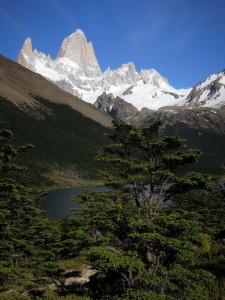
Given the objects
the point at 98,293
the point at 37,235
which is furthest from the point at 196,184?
the point at 37,235

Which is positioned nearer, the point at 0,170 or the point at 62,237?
the point at 0,170

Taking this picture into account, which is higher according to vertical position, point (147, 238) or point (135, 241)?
point (147, 238)

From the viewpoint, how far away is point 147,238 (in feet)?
54.5

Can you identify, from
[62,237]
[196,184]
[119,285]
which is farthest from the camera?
[62,237]

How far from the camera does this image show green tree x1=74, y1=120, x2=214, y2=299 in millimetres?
15992

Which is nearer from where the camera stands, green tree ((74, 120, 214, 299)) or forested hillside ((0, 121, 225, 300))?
green tree ((74, 120, 214, 299))

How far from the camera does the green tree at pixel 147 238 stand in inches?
630

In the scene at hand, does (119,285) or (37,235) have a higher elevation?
(119,285)

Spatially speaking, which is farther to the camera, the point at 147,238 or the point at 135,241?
the point at 135,241

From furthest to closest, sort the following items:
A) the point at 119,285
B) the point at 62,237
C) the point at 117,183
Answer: the point at 62,237 → the point at 117,183 → the point at 119,285

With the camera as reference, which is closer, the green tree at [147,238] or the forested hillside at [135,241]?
the green tree at [147,238]

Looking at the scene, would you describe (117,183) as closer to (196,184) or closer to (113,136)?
(113,136)

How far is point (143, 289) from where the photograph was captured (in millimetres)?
16703

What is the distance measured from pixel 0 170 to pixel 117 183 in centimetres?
902
